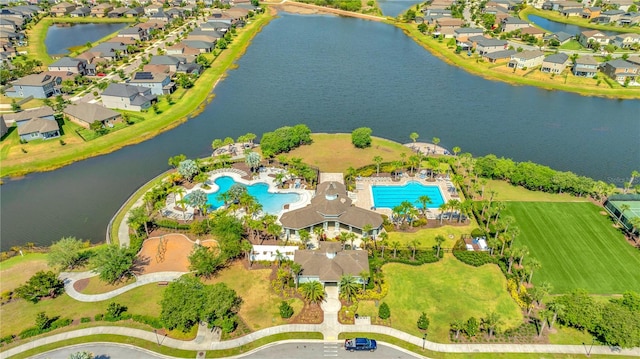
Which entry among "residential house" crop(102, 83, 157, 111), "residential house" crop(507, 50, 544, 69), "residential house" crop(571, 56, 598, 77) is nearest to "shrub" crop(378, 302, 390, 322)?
"residential house" crop(102, 83, 157, 111)

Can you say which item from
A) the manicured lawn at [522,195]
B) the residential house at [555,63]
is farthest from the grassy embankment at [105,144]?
the residential house at [555,63]

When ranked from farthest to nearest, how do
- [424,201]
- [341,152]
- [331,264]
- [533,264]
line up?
1. [341,152]
2. [424,201]
3. [331,264]
4. [533,264]

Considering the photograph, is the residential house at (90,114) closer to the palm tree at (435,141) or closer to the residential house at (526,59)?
the palm tree at (435,141)

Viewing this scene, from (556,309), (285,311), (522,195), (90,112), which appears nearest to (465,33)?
(522,195)

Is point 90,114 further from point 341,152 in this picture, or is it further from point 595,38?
point 595,38

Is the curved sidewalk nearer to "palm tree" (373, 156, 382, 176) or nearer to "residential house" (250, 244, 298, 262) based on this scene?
"residential house" (250, 244, 298, 262)
